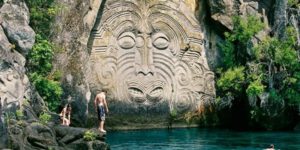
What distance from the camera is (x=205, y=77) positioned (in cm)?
3356

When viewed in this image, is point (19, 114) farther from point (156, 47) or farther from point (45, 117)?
point (156, 47)

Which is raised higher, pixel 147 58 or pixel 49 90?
pixel 147 58

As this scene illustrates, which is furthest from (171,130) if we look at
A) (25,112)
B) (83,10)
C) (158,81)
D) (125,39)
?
(25,112)

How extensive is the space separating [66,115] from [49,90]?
41.4 inches

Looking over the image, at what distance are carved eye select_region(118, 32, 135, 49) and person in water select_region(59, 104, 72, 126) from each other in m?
7.05

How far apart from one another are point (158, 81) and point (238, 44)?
3727 mm

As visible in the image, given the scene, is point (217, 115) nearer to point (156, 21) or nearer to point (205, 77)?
point (205, 77)

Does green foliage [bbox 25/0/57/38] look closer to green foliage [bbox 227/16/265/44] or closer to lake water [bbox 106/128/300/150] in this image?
lake water [bbox 106/128/300/150]

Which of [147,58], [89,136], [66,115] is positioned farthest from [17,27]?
[147,58]

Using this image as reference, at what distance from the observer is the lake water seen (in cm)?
2569

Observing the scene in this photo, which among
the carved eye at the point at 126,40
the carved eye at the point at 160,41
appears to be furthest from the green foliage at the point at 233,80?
the carved eye at the point at 126,40

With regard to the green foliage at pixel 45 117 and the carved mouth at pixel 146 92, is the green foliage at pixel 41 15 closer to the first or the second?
the green foliage at pixel 45 117

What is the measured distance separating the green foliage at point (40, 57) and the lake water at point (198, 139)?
133 inches

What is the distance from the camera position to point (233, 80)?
3184 centimetres
